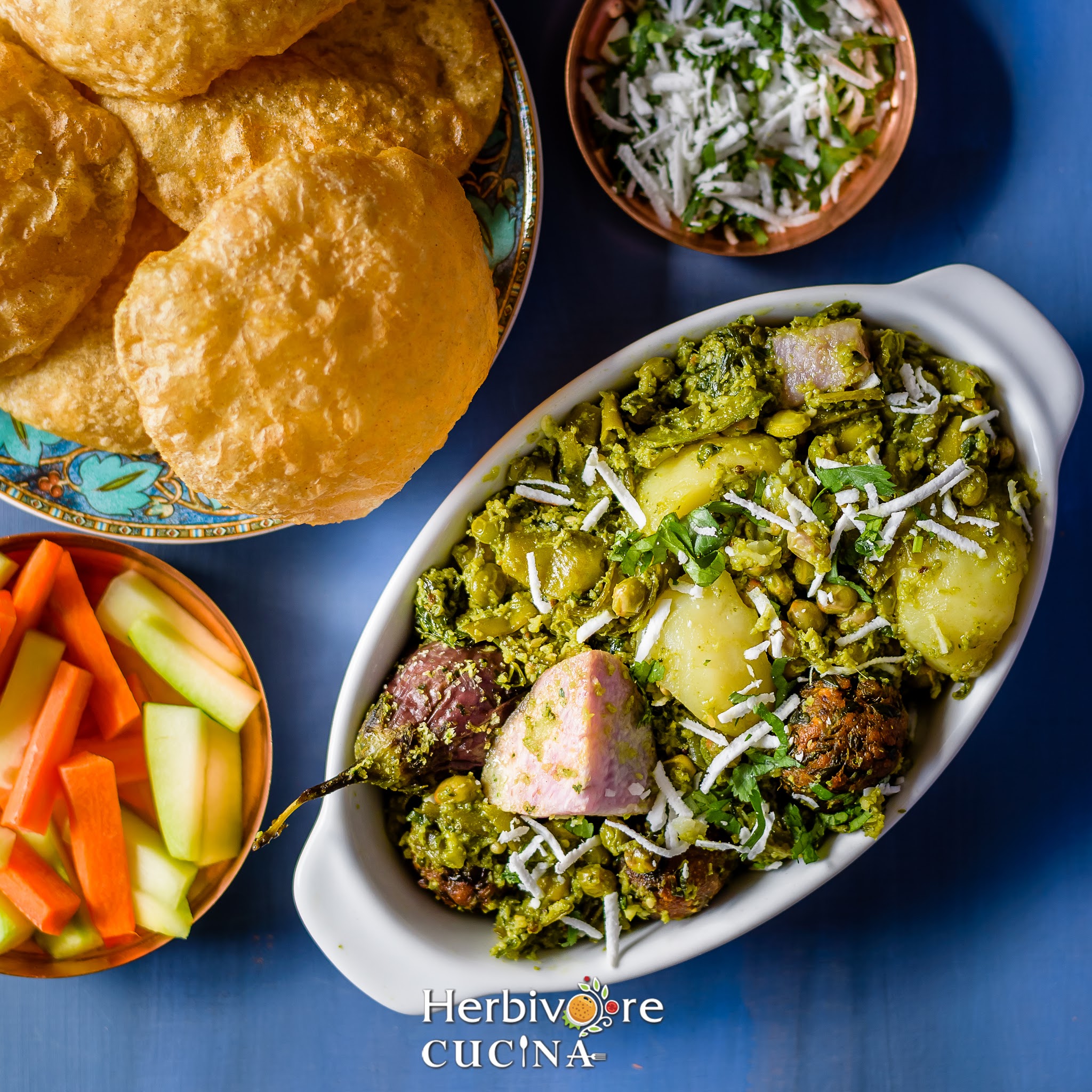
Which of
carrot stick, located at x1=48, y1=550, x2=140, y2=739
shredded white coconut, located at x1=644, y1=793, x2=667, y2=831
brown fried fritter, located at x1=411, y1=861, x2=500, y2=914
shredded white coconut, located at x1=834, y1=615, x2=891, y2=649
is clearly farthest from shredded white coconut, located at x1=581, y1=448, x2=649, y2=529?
carrot stick, located at x1=48, y1=550, x2=140, y2=739

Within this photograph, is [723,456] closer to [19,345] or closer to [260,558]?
[260,558]

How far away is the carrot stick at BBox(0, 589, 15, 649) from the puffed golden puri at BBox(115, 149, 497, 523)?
763mm

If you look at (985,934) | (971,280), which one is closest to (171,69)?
(971,280)

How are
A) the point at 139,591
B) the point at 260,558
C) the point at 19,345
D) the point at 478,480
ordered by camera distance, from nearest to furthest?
the point at 19,345 < the point at 478,480 < the point at 139,591 < the point at 260,558

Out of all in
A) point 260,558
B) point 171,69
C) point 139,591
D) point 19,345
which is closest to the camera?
point 171,69

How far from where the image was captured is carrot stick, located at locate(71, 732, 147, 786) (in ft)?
8.48

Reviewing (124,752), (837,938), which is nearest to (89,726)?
(124,752)

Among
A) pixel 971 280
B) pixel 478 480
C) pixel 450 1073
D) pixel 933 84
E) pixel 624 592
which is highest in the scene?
pixel 933 84

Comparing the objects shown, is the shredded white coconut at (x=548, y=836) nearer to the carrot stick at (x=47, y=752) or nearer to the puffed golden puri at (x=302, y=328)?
the puffed golden puri at (x=302, y=328)

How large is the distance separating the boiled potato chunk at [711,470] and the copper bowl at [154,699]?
4.12ft

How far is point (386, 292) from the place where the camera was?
6.41 ft

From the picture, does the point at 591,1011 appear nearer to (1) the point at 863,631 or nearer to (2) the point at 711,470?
(1) the point at 863,631

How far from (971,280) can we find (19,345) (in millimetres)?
2193

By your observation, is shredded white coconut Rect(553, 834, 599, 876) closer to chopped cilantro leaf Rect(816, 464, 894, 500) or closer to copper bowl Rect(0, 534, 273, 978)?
copper bowl Rect(0, 534, 273, 978)
